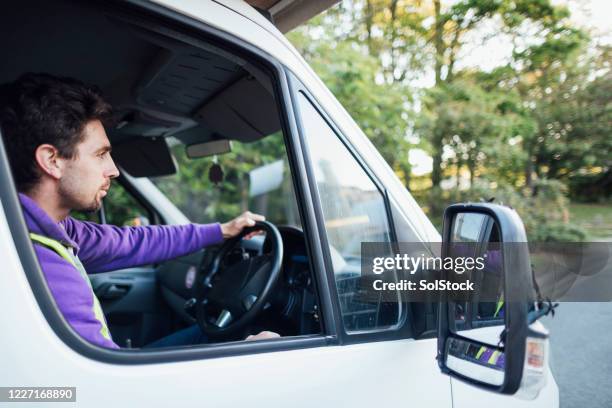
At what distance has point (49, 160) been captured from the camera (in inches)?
53.9

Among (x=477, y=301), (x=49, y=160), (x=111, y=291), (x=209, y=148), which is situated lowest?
(x=111, y=291)

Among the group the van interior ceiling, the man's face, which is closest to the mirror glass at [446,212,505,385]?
the van interior ceiling

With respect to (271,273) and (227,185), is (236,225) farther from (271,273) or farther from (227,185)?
(227,185)

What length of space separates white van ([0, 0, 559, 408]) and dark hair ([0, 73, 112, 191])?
0.28m

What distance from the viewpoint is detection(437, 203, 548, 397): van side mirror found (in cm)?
104

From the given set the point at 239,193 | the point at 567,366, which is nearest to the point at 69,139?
the point at 567,366

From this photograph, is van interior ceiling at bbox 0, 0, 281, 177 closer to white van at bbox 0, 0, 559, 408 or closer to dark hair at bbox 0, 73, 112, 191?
white van at bbox 0, 0, 559, 408

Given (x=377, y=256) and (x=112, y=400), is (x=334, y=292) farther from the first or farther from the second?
(x=112, y=400)

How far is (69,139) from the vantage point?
1.45 m

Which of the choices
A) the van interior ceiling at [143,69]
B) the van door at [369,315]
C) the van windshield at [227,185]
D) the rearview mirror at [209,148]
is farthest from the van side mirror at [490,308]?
the van windshield at [227,185]

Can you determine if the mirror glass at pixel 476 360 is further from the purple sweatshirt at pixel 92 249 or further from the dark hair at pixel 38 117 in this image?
the dark hair at pixel 38 117

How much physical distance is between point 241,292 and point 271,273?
0.19 metres

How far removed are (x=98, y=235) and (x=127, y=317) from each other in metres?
1.55

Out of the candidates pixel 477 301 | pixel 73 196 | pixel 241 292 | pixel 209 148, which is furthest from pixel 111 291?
pixel 477 301
